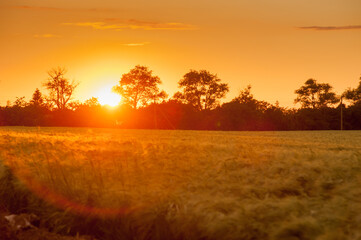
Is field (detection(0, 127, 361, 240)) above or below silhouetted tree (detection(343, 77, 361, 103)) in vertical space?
below

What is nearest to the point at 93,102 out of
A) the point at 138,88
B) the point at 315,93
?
the point at 138,88

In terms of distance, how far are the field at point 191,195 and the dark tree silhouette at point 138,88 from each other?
167 ft

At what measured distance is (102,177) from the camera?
12.6ft

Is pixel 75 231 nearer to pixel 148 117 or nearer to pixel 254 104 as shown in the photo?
pixel 148 117

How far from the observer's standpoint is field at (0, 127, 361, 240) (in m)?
2.39

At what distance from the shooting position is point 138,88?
5609 cm

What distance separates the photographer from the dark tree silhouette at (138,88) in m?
55.5

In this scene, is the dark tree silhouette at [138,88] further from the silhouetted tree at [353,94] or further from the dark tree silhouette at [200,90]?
the silhouetted tree at [353,94]

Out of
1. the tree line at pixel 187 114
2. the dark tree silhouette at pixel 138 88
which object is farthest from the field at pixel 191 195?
the dark tree silhouette at pixel 138 88

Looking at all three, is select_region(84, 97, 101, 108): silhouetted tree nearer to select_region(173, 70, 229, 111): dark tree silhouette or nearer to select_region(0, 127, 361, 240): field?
select_region(173, 70, 229, 111): dark tree silhouette

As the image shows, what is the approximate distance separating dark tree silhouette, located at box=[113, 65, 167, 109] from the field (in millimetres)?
50907

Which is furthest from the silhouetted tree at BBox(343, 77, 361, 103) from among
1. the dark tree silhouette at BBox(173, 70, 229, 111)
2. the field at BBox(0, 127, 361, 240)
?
the field at BBox(0, 127, 361, 240)

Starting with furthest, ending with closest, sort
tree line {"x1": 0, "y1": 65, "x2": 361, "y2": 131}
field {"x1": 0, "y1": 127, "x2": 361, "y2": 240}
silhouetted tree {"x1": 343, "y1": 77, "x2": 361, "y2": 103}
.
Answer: silhouetted tree {"x1": 343, "y1": 77, "x2": 361, "y2": 103}
tree line {"x1": 0, "y1": 65, "x2": 361, "y2": 131}
field {"x1": 0, "y1": 127, "x2": 361, "y2": 240}

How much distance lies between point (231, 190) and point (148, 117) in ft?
140
